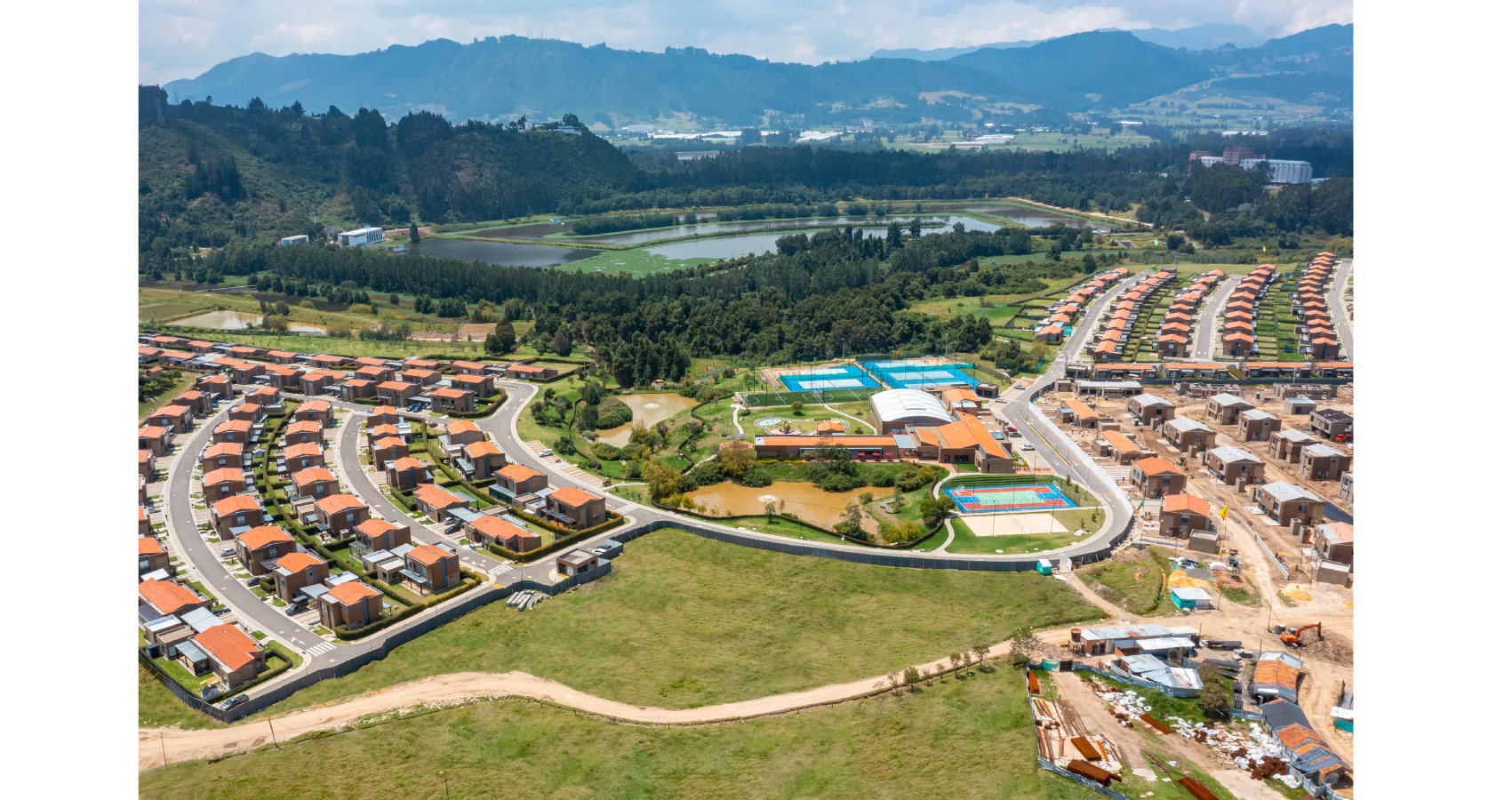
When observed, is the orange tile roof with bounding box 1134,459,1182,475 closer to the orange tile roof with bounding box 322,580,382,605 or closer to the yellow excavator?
the yellow excavator

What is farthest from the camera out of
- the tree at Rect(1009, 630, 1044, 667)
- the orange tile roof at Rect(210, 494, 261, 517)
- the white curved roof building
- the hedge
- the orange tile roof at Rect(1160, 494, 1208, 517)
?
the white curved roof building

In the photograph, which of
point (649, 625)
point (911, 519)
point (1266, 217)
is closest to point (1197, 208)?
point (1266, 217)

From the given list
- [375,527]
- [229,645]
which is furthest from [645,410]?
[229,645]

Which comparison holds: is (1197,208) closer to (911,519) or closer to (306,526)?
(911,519)

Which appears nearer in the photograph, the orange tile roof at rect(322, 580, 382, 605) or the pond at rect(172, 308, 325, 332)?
the orange tile roof at rect(322, 580, 382, 605)

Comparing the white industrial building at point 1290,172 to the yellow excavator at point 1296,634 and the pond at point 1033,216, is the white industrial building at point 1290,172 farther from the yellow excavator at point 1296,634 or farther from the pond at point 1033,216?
the yellow excavator at point 1296,634

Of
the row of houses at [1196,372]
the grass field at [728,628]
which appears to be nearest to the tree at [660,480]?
the grass field at [728,628]

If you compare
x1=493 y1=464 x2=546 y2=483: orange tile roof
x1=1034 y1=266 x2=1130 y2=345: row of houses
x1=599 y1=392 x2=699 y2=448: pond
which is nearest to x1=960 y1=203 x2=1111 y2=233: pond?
x1=1034 y1=266 x2=1130 y2=345: row of houses
